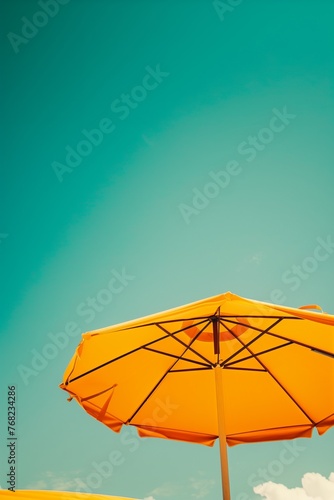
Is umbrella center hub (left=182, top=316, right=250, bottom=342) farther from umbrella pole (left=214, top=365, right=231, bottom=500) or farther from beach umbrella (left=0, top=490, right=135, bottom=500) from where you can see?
beach umbrella (left=0, top=490, right=135, bottom=500)

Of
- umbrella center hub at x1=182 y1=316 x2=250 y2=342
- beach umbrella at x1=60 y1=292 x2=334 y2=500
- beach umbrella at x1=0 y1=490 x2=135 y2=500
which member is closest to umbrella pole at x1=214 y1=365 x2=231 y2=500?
beach umbrella at x1=60 y1=292 x2=334 y2=500

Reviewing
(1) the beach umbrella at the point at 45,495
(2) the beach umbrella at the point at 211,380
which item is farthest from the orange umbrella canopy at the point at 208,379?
(1) the beach umbrella at the point at 45,495

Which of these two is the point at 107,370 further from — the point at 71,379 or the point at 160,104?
the point at 160,104

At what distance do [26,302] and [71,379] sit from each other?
4102 mm

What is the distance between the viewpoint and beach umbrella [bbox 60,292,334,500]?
3.09 m

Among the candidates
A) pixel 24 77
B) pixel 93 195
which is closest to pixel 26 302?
pixel 93 195

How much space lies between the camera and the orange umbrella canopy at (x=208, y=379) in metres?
3.13

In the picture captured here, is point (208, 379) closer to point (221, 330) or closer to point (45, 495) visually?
point (221, 330)

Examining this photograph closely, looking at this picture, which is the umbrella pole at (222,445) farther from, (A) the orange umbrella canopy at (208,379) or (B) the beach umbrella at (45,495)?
(B) the beach umbrella at (45,495)

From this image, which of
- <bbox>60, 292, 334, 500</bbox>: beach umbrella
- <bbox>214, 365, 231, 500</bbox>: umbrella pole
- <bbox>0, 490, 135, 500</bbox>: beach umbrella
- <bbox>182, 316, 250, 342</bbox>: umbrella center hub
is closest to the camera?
<bbox>0, 490, 135, 500</bbox>: beach umbrella

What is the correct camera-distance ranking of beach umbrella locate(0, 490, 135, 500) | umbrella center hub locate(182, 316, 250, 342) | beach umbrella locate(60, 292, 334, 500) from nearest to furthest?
beach umbrella locate(0, 490, 135, 500) < beach umbrella locate(60, 292, 334, 500) < umbrella center hub locate(182, 316, 250, 342)

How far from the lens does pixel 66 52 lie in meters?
6.59

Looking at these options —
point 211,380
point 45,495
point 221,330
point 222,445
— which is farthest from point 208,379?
point 45,495

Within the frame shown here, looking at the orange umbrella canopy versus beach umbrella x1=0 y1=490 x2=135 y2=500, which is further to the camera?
the orange umbrella canopy
